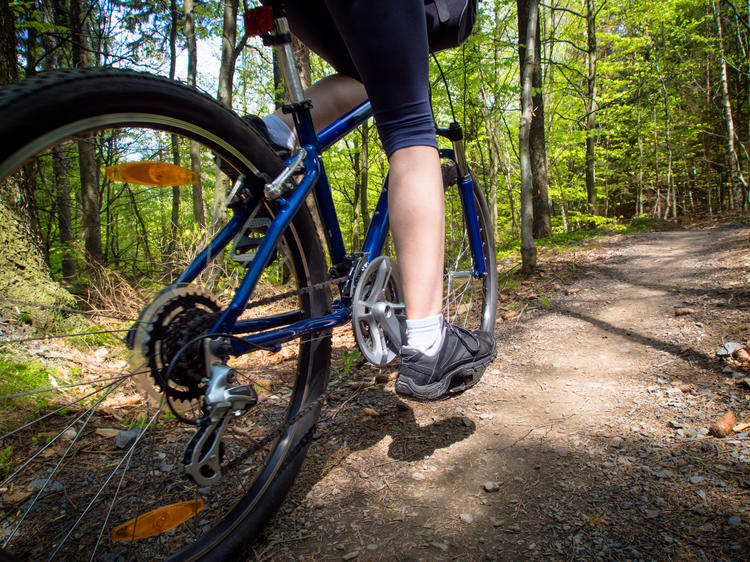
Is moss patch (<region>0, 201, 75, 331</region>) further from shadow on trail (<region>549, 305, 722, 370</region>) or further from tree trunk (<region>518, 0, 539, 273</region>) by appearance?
Answer: tree trunk (<region>518, 0, 539, 273</region>)

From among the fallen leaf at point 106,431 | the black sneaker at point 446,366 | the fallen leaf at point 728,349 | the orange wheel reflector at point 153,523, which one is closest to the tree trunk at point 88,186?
the fallen leaf at point 106,431

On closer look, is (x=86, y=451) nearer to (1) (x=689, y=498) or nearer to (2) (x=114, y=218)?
(1) (x=689, y=498)

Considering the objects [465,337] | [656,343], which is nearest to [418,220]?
[465,337]

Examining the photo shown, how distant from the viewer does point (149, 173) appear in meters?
1.13

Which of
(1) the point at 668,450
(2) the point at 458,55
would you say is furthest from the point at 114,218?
(1) the point at 668,450

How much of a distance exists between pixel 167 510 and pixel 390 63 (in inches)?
55.3

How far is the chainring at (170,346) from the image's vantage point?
0.99 m

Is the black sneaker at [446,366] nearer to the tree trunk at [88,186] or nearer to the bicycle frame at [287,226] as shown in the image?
the bicycle frame at [287,226]

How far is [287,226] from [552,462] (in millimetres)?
1231

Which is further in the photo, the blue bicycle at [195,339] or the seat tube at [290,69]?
the seat tube at [290,69]

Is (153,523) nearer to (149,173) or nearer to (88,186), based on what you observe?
(149,173)

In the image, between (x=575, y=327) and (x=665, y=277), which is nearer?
(x=575, y=327)

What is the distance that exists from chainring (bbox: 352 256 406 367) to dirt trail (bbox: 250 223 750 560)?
443mm

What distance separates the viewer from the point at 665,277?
3.79 m
